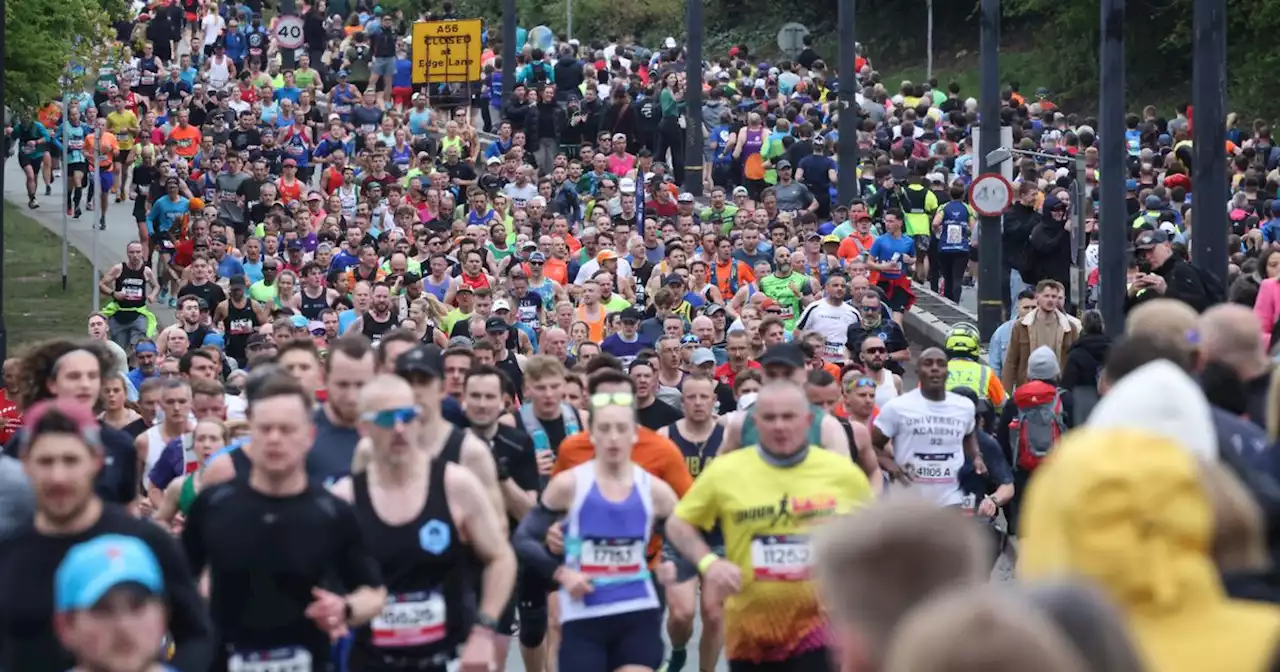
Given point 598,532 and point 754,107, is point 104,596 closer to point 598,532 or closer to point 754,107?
point 598,532

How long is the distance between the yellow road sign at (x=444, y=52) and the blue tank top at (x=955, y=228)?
10837mm

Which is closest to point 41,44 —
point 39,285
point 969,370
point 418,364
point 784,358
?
point 39,285

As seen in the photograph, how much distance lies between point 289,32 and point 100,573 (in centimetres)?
3583

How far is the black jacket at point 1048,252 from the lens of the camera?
2373 centimetres

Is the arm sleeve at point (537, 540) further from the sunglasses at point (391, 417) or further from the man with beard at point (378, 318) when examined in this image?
the man with beard at point (378, 318)

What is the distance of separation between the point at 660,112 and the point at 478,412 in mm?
24143

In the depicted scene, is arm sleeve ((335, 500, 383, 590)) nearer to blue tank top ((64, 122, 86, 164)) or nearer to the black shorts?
the black shorts

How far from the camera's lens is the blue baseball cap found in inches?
257

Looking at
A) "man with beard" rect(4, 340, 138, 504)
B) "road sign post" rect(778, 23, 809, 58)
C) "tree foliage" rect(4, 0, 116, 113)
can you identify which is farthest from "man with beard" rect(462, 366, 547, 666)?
"road sign post" rect(778, 23, 809, 58)

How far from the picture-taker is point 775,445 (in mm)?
9797

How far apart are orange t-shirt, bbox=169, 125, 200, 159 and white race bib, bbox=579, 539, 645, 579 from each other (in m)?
23.3

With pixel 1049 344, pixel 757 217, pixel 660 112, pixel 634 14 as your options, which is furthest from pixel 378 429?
pixel 634 14

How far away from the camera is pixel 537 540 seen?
34.7ft

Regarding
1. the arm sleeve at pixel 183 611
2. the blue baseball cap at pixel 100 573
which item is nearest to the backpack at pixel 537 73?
the arm sleeve at pixel 183 611
